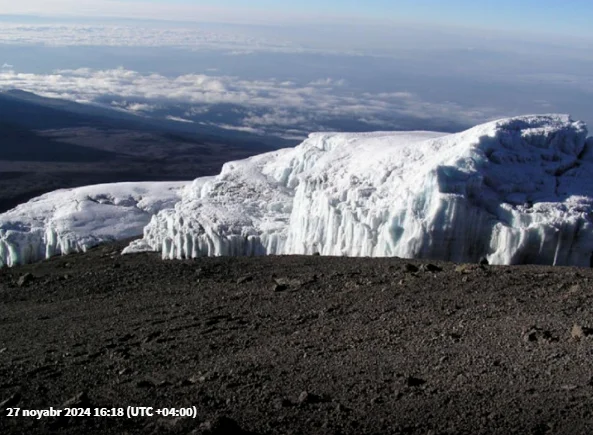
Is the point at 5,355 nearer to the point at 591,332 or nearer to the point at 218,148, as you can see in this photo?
the point at 591,332

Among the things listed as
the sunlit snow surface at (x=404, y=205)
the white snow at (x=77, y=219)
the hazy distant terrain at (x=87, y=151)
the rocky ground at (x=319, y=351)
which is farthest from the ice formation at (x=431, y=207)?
the hazy distant terrain at (x=87, y=151)

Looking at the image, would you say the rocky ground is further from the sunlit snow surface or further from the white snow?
the white snow

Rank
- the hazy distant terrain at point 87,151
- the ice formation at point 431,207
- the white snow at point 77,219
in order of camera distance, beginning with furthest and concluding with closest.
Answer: the hazy distant terrain at point 87,151 → the white snow at point 77,219 → the ice formation at point 431,207

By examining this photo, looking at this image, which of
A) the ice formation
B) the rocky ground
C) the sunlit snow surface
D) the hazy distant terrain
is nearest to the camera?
the rocky ground

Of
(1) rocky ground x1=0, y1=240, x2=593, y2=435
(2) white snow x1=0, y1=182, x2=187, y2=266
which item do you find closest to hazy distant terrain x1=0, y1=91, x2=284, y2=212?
(2) white snow x1=0, y1=182, x2=187, y2=266

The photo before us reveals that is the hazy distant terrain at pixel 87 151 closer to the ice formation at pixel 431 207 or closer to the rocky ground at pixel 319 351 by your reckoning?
the ice formation at pixel 431 207

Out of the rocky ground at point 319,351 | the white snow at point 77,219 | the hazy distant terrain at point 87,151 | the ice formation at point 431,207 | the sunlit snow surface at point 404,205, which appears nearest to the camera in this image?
the rocky ground at point 319,351
